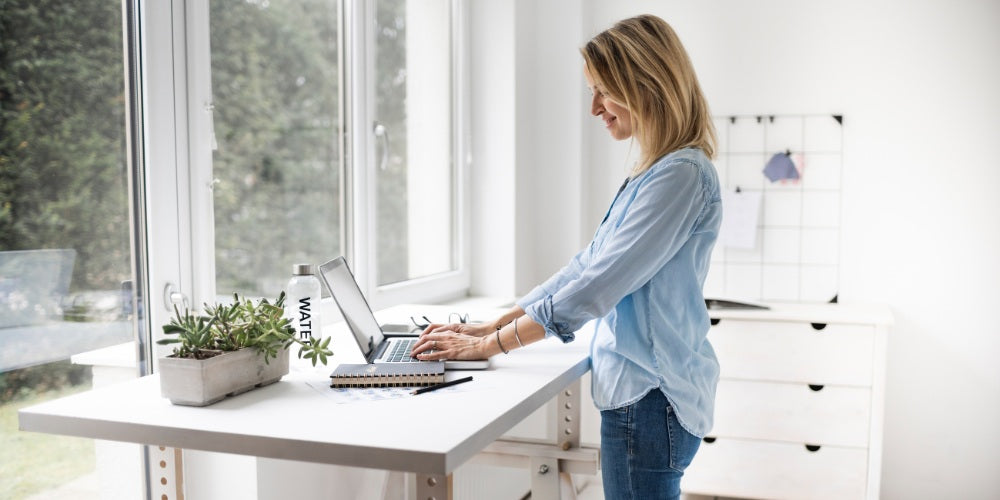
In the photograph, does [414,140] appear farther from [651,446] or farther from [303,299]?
[651,446]

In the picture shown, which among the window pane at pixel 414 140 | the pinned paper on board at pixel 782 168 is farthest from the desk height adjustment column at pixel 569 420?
the pinned paper on board at pixel 782 168

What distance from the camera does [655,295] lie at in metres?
1.41

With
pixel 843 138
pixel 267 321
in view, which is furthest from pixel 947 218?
pixel 267 321

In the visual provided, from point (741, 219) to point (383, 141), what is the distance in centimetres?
140

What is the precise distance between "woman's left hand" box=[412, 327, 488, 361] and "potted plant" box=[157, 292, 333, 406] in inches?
7.3

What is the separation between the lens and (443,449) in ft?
3.21

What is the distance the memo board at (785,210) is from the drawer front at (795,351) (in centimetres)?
42

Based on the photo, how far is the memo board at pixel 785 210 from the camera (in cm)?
296

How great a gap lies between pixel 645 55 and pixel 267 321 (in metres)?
0.77

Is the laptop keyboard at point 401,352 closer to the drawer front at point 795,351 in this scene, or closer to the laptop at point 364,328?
the laptop at point 364,328

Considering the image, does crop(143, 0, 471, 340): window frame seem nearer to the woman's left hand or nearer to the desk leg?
the woman's left hand

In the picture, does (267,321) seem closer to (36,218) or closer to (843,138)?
(36,218)

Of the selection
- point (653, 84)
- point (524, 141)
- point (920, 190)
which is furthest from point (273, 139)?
point (920, 190)

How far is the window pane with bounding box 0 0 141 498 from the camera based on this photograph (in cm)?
129
